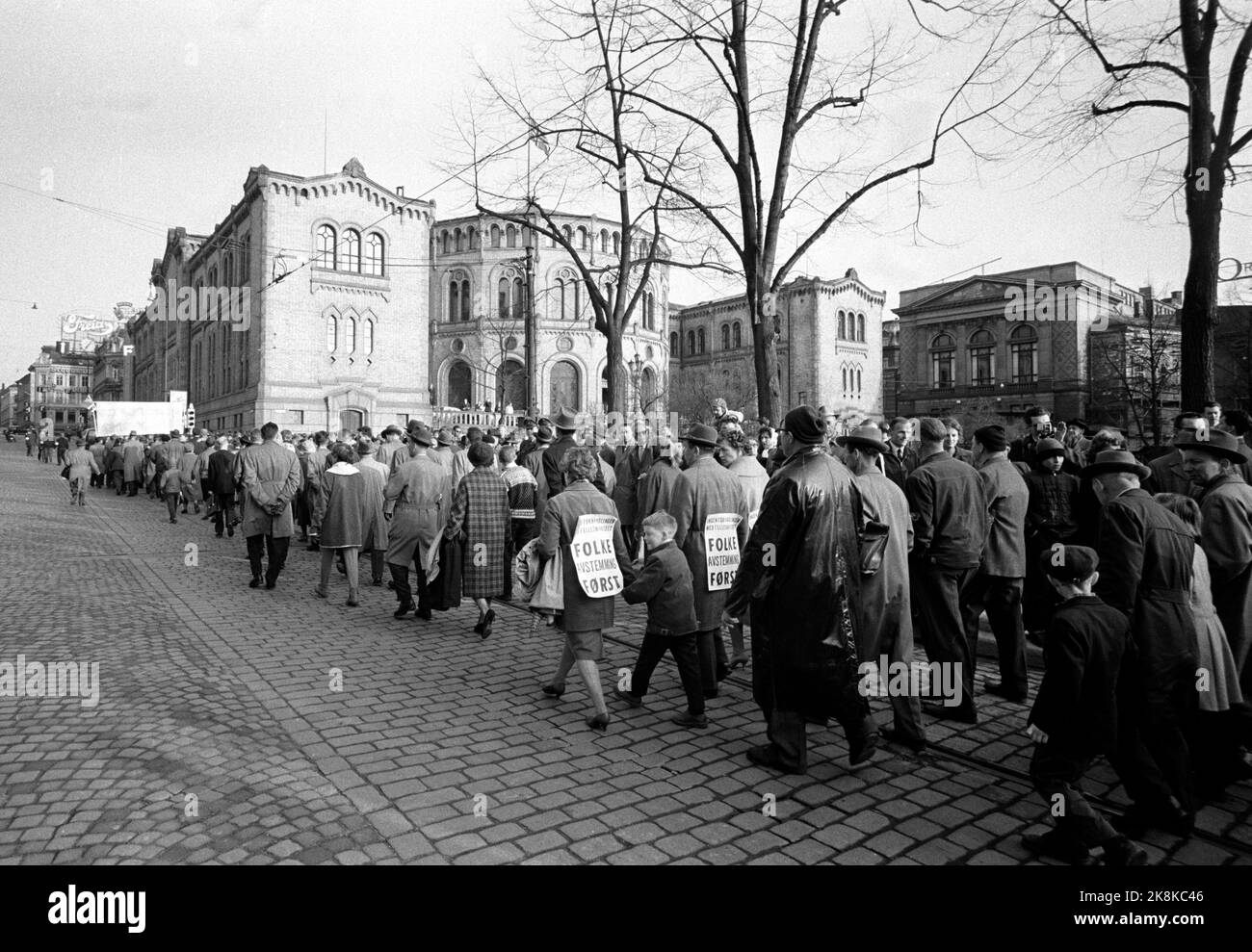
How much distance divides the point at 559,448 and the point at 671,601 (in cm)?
463

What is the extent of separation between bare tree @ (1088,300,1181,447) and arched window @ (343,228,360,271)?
37166mm

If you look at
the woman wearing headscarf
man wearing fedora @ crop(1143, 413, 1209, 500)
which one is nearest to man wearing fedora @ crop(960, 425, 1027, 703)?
man wearing fedora @ crop(1143, 413, 1209, 500)

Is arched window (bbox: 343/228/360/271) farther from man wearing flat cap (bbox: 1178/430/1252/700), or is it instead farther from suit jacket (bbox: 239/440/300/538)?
man wearing flat cap (bbox: 1178/430/1252/700)

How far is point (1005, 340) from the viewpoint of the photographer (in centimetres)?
5122

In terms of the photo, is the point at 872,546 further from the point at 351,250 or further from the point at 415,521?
the point at 351,250

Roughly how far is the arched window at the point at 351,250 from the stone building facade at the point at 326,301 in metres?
0.05

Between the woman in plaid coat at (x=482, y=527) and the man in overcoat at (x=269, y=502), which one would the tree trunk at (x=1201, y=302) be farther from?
the man in overcoat at (x=269, y=502)

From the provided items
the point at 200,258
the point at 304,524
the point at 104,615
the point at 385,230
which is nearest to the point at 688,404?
the point at 385,230

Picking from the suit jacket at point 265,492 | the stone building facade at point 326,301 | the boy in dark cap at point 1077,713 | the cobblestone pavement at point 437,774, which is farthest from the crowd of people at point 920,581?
the stone building facade at point 326,301

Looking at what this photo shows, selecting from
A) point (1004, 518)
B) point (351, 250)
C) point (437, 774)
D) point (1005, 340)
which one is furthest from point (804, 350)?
point (437, 774)

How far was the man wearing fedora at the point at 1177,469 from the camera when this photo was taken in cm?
632

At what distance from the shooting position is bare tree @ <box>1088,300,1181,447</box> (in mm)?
34781

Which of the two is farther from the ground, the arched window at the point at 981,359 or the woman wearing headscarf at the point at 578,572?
the arched window at the point at 981,359

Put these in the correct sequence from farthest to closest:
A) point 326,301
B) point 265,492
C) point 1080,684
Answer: point 326,301
point 265,492
point 1080,684
